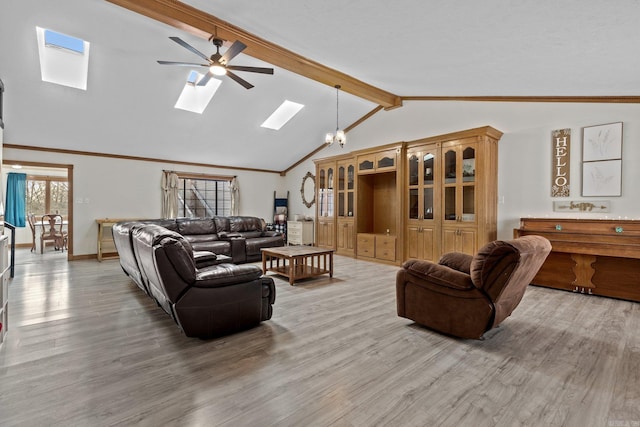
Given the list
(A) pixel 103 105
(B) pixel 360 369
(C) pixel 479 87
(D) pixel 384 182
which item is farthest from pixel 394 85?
(A) pixel 103 105

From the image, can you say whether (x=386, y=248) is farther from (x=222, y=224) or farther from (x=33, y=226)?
(x=33, y=226)

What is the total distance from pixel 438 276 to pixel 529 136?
356 centimetres

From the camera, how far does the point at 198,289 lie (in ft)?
8.63

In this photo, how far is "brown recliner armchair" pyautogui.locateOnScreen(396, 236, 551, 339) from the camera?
2.46 metres

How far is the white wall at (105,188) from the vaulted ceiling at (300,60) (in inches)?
12.3

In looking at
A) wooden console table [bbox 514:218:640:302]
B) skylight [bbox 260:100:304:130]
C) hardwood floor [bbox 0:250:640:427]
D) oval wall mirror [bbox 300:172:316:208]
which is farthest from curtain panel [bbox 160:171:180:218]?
wooden console table [bbox 514:218:640:302]

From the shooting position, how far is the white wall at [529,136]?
160 inches

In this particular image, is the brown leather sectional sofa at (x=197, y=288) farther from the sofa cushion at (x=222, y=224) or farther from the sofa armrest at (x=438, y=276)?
the sofa cushion at (x=222, y=224)

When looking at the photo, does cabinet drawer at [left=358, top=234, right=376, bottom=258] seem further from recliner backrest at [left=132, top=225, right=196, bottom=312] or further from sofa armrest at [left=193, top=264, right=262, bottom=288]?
recliner backrest at [left=132, top=225, right=196, bottom=312]

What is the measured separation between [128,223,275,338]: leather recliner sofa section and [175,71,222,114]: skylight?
3721 millimetres

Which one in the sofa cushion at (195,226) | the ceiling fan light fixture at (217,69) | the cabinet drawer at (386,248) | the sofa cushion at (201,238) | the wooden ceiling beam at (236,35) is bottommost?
the cabinet drawer at (386,248)

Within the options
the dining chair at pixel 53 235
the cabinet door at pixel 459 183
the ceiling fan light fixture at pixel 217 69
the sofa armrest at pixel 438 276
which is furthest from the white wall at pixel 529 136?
the dining chair at pixel 53 235

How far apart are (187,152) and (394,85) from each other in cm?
510

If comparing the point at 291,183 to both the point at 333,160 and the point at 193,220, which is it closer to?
the point at 333,160
